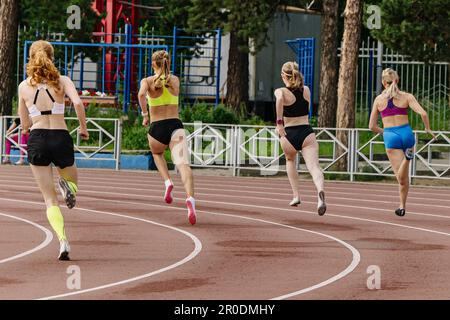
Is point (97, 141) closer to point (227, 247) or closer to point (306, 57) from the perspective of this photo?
point (306, 57)

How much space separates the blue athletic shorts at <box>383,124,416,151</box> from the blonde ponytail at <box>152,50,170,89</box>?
3219 millimetres

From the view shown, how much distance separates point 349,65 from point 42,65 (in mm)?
19220

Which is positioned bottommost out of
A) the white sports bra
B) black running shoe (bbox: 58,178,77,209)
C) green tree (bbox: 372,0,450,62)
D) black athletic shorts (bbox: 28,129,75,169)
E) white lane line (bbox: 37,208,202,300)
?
white lane line (bbox: 37,208,202,300)

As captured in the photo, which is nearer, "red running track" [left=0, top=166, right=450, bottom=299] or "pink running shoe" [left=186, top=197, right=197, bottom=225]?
"red running track" [left=0, top=166, right=450, bottom=299]

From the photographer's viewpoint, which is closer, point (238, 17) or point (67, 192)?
→ point (67, 192)

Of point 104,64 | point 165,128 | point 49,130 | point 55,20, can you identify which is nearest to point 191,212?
point 165,128

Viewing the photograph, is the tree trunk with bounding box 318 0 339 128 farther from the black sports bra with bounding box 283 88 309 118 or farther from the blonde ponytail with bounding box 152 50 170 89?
the blonde ponytail with bounding box 152 50 170 89

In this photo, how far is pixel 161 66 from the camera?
59.3 ft

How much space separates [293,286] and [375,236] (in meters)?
4.90

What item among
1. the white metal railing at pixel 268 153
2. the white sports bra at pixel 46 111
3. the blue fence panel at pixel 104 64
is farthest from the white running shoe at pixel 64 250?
the blue fence panel at pixel 104 64

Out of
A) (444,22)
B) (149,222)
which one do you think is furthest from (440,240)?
(444,22)

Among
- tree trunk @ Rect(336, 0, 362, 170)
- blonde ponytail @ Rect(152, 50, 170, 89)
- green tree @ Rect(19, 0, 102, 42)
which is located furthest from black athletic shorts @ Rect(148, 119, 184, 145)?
green tree @ Rect(19, 0, 102, 42)

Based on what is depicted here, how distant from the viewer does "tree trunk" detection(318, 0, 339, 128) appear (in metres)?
35.7

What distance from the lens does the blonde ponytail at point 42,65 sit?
13711mm
